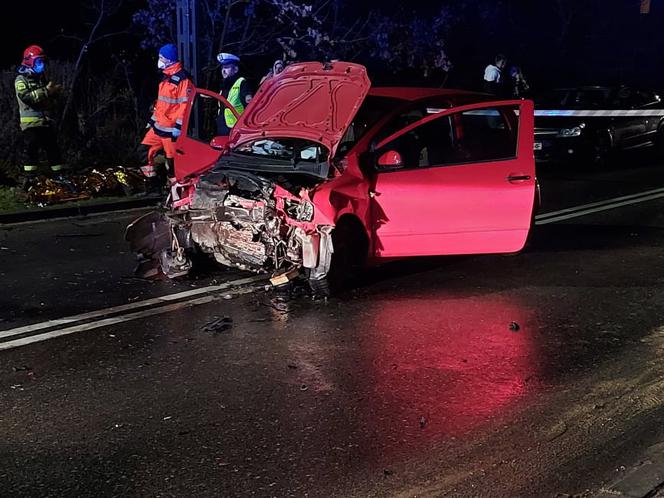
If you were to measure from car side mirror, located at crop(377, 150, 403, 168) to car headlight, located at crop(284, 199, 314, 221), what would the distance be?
798 millimetres

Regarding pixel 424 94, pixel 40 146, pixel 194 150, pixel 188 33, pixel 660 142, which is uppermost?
pixel 188 33

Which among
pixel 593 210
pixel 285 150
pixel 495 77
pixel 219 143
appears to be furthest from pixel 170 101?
pixel 495 77

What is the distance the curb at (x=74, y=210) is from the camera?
35.0 feet

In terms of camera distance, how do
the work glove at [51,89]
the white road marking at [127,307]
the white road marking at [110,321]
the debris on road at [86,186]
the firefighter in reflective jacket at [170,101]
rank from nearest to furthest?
the white road marking at [110,321] → the white road marking at [127,307] → the firefighter in reflective jacket at [170,101] → the debris on road at [86,186] → the work glove at [51,89]

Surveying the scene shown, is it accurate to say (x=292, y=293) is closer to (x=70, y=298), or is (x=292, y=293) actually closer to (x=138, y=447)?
(x=70, y=298)

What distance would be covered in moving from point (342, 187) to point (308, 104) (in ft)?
3.28

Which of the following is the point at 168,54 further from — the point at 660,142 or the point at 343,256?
the point at 660,142

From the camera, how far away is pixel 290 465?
407 cm

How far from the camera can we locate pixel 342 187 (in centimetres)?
680

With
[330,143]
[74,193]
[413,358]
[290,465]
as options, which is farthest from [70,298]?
[74,193]

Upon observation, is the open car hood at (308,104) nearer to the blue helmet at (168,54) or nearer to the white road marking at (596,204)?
the blue helmet at (168,54)

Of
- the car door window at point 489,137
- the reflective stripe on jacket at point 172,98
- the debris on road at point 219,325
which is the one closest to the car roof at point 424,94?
the car door window at point 489,137

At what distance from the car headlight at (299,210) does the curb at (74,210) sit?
208 inches

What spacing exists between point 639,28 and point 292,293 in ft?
103
